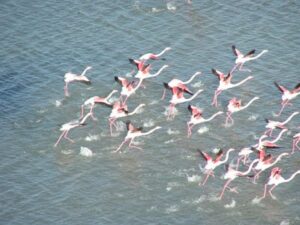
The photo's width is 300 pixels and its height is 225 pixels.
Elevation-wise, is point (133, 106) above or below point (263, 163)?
above

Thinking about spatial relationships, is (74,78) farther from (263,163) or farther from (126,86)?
(263,163)

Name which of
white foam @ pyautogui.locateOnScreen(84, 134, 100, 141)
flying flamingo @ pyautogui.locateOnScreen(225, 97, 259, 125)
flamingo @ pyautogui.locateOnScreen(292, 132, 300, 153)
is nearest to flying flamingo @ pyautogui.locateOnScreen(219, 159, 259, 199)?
flamingo @ pyautogui.locateOnScreen(292, 132, 300, 153)

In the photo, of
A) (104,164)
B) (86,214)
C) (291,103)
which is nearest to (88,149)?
(104,164)

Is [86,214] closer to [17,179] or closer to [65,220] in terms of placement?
[65,220]

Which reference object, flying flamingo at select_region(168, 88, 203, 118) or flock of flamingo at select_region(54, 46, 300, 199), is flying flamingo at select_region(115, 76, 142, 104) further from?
flying flamingo at select_region(168, 88, 203, 118)

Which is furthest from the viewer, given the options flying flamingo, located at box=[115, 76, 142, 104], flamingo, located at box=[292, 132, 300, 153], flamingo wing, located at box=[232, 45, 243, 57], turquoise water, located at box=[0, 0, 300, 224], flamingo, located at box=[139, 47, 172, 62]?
flamingo, located at box=[139, 47, 172, 62]

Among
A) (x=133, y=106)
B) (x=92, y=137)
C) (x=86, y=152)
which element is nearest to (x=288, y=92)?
(x=133, y=106)
